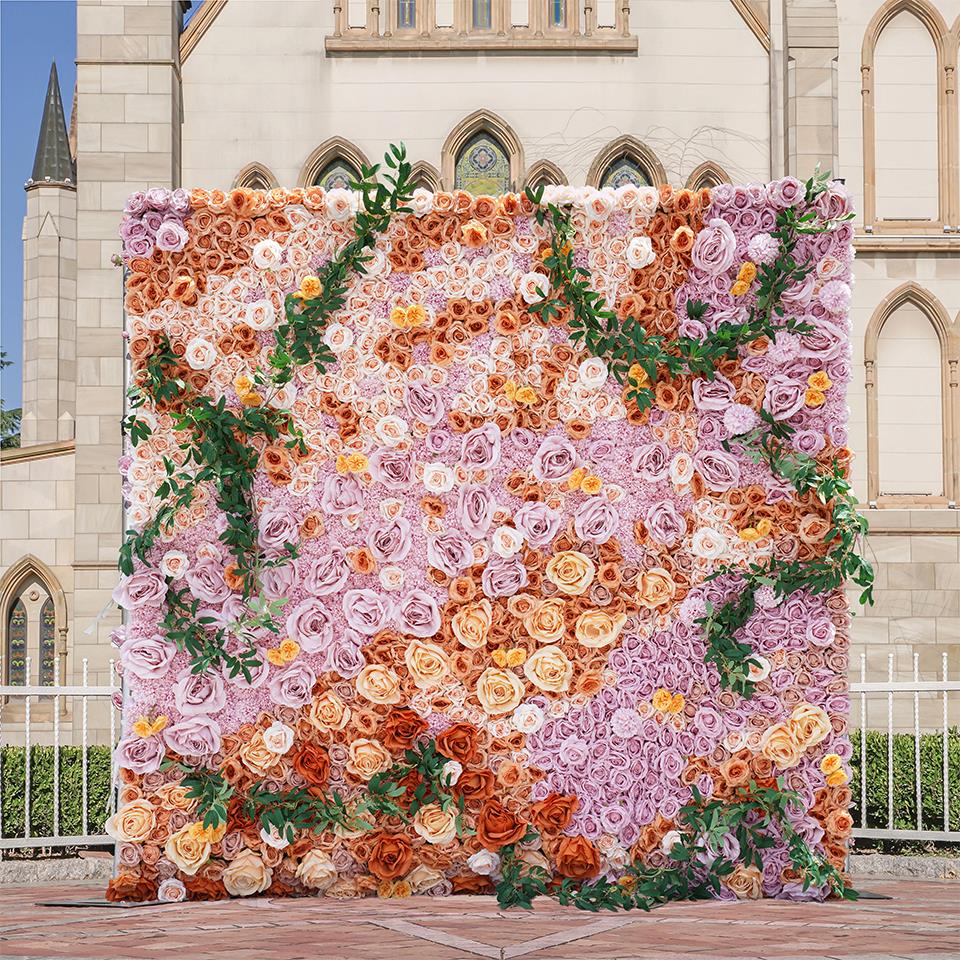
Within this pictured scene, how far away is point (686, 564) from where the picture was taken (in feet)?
20.9

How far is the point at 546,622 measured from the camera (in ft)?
20.6

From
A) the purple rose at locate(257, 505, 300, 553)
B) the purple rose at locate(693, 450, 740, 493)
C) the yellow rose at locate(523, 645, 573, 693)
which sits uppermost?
the purple rose at locate(693, 450, 740, 493)

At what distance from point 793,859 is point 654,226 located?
3.22 meters

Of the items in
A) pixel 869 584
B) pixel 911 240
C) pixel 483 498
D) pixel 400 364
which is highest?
pixel 911 240

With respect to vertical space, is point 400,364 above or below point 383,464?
above

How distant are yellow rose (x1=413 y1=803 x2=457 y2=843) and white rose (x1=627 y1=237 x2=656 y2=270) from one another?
2.84 meters

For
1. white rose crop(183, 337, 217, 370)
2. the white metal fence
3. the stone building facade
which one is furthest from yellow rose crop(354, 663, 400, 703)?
the stone building facade

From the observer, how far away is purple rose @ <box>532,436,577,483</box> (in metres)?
6.35

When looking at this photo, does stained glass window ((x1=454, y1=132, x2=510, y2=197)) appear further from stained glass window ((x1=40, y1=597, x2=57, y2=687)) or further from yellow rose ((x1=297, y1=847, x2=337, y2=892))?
yellow rose ((x1=297, y1=847, x2=337, y2=892))

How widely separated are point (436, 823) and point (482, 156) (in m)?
12.8

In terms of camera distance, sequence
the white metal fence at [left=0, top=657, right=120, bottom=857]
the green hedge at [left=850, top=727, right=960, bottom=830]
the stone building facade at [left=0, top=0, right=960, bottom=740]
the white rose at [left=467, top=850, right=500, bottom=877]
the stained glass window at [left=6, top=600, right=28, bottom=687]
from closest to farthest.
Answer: the white rose at [left=467, top=850, right=500, bottom=877] → the white metal fence at [left=0, top=657, right=120, bottom=857] → the green hedge at [left=850, top=727, right=960, bottom=830] → the stone building facade at [left=0, top=0, right=960, bottom=740] → the stained glass window at [left=6, top=600, right=28, bottom=687]

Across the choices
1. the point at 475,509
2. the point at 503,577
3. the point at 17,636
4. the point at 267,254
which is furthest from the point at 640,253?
the point at 17,636

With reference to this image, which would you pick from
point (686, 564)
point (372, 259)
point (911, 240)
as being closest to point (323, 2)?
point (911, 240)

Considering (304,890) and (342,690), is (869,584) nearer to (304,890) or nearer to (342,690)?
(342,690)
